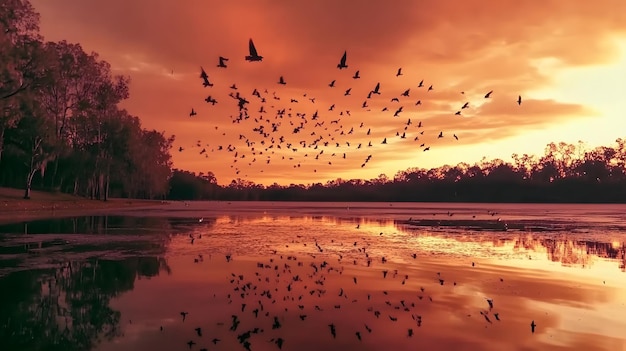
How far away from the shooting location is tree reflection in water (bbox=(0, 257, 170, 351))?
1122 centimetres

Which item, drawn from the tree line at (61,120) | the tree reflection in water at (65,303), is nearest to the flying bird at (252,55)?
the tree reflection in water at (65,303)

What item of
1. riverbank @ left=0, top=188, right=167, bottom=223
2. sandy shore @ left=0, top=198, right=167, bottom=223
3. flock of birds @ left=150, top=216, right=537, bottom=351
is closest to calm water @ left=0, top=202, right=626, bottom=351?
flock of birds @ left=150, top=216, right=537, bottom=351

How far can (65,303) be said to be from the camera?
14523 millimetres

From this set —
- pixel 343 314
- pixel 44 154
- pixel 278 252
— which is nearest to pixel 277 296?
pixel 343 314

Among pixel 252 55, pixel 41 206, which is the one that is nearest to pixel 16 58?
pixel 41 206

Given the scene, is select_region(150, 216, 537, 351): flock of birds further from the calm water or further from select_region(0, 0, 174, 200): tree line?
select_region(0, 0, 174, 200): tree line

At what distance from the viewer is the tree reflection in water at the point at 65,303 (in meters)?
11.2

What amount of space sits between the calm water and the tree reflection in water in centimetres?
5

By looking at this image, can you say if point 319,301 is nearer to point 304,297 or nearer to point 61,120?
point 304,297

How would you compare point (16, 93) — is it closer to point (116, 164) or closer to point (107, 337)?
point (116, 164)

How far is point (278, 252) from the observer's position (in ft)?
90.8

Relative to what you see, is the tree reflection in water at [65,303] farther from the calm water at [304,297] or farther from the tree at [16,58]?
the tree at [16,58]

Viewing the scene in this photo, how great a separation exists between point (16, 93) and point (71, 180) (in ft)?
142

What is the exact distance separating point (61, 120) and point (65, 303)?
70.3 m
